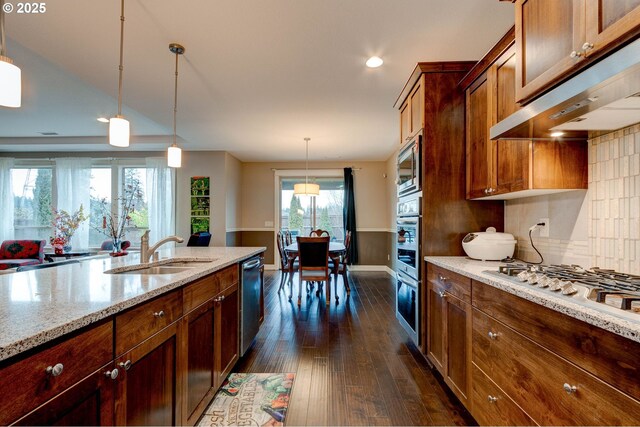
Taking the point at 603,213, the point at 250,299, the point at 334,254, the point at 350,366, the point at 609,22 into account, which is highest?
the point at 609,22

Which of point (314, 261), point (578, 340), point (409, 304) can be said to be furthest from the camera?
point (314, 261)

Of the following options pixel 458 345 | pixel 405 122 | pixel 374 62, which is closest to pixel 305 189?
pixel 405 122

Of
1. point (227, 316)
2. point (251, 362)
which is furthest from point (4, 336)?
point (251, 362)

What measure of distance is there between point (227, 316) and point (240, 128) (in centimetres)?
314

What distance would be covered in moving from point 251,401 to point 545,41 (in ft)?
8.33

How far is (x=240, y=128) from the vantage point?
14.0 feet

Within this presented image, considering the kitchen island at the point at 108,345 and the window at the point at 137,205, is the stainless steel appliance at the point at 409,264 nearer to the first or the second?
the kitchen island at the point at 108,345

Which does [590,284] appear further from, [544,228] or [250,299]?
[250,299]

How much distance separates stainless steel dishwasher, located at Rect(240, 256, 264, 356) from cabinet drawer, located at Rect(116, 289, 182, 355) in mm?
925

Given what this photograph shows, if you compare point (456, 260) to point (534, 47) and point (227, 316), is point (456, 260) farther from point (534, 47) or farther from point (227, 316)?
point (227, 316)

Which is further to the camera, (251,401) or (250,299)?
(250,299)

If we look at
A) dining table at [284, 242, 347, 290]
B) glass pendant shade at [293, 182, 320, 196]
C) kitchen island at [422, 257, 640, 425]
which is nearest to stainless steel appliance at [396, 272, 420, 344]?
kitchen island at [422, 257, 640, 425]

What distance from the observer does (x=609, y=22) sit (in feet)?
3.18

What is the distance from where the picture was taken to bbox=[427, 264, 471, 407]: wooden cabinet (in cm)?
164
